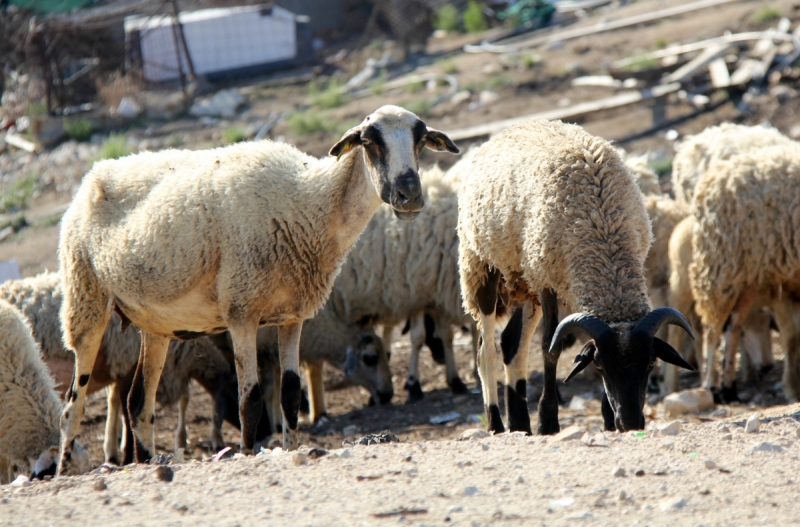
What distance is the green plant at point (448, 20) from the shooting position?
23.0 m

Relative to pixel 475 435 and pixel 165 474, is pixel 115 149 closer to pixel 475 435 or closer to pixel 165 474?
pixel 475 435

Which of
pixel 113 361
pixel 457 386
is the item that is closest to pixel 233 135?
pixel 457 386

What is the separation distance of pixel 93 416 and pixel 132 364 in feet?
5.58

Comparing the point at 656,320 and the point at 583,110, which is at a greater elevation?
the point at 656,320

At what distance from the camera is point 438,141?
5.73 metres

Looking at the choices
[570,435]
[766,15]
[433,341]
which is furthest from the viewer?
[766,15]

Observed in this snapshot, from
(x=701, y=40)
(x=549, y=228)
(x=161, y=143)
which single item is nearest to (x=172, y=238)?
(x=549, y=228)

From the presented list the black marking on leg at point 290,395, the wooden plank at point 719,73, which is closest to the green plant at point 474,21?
the wooden plank at point 719,73

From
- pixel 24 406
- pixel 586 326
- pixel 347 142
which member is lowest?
pixel 24 406

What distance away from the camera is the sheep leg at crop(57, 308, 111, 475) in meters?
6.36

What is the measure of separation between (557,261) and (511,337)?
116 centimetres

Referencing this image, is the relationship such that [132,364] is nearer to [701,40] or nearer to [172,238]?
[172,238]

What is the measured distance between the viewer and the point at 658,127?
1396 centimetres

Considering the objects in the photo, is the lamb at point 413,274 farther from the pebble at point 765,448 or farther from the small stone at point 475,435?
the pebble at point 765,448
